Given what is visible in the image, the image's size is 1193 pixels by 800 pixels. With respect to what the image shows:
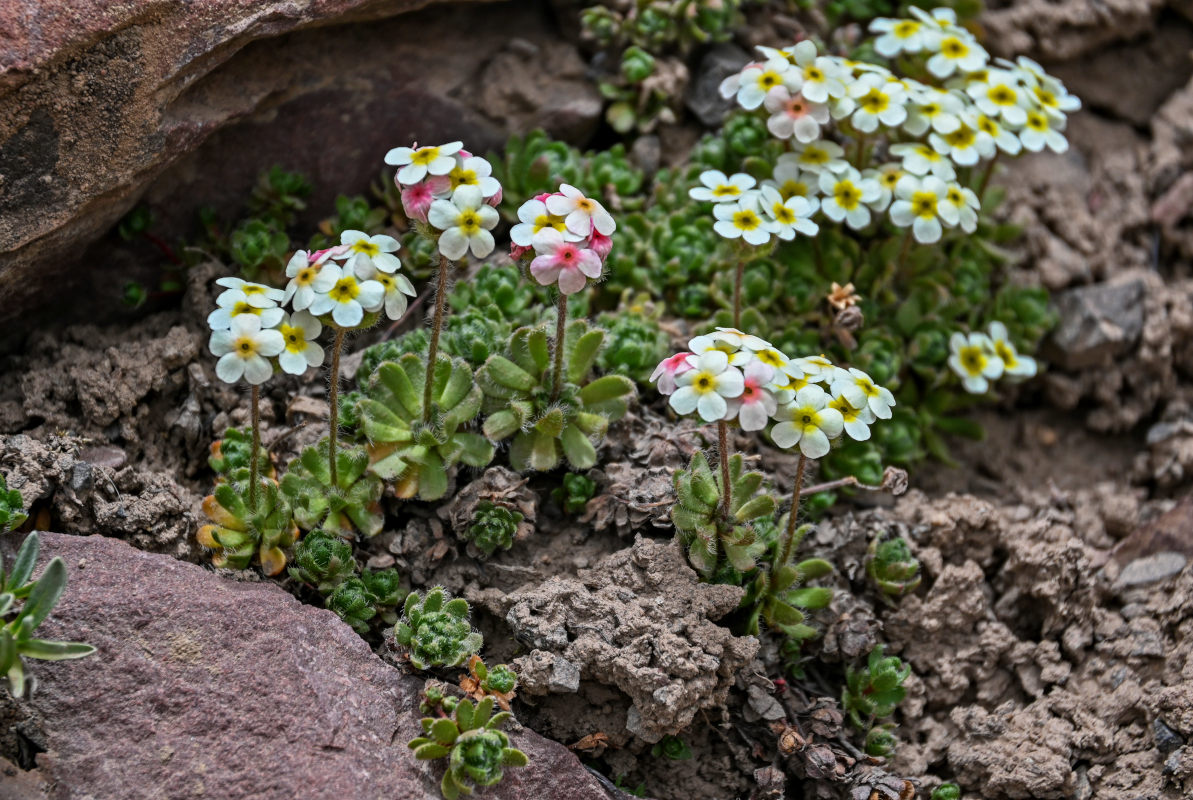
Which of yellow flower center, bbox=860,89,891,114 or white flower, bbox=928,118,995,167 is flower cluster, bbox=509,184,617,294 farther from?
white flower, bbox=928,118,995,167

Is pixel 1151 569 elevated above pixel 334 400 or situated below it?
below

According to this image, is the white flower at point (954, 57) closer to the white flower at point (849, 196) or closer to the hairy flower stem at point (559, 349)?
the white flower at point (849, 196)

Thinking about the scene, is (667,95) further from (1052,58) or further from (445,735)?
(445,735)

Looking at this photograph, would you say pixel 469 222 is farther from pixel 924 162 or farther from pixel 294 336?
pixel 924 162

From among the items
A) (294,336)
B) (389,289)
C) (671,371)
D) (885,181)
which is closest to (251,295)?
(294,336)

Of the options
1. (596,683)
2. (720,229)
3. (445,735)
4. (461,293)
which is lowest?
(596,683)

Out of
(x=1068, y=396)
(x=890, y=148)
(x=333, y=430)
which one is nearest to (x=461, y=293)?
(x=333, y=430)

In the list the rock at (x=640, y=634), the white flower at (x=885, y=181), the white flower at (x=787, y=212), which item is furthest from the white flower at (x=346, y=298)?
the white flower at (x=885, y=181)
